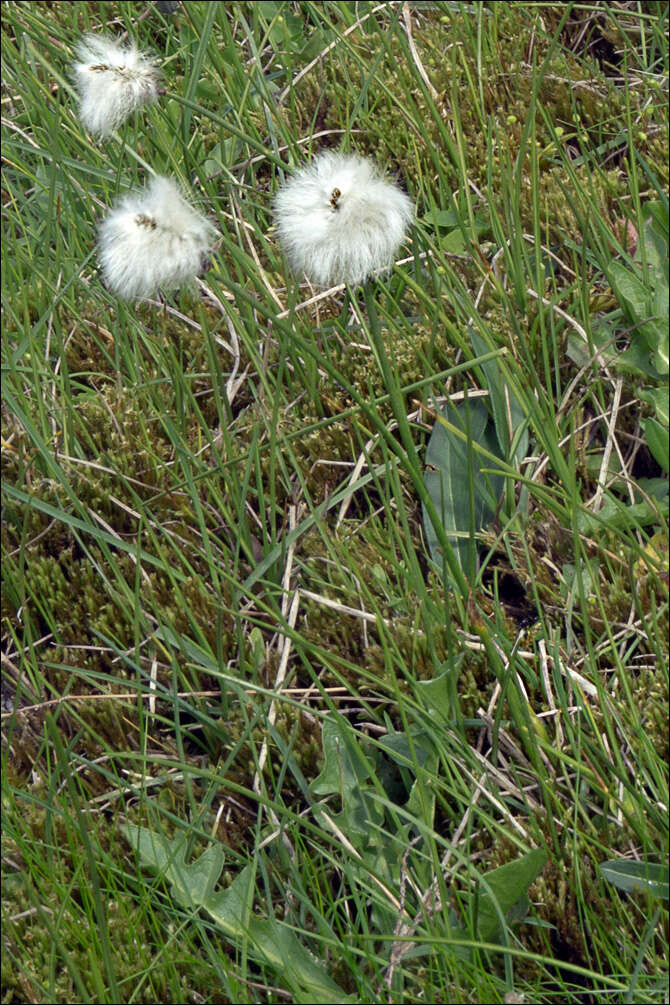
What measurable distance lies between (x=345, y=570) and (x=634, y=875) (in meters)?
0.82

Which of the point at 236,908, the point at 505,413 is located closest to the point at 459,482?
the point at 505,413

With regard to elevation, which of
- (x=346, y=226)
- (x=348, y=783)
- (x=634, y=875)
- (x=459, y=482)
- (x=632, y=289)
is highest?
(x=346, y=226)

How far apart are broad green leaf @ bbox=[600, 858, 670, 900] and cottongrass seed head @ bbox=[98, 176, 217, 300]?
114 cm

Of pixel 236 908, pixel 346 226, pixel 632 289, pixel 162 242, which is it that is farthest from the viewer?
pixel 632 289

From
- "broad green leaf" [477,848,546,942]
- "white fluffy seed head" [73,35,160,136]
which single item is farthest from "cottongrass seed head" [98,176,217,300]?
"broad green leaf" [477,848,546,942]

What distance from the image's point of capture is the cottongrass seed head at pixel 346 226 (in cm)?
136

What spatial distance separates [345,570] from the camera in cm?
204

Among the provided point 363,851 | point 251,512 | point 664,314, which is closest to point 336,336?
point 251,512

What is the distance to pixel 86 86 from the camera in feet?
5.98

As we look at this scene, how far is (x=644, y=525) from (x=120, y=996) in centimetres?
130

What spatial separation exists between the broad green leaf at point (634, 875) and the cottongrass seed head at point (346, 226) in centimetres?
99

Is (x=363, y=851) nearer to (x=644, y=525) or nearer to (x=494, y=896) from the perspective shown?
(x=494, y=896)

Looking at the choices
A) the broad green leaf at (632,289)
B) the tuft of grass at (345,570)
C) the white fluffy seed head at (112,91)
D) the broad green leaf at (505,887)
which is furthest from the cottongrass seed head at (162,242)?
the broad green leaf at (505,887)

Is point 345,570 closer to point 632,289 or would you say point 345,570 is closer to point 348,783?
point 348,783
